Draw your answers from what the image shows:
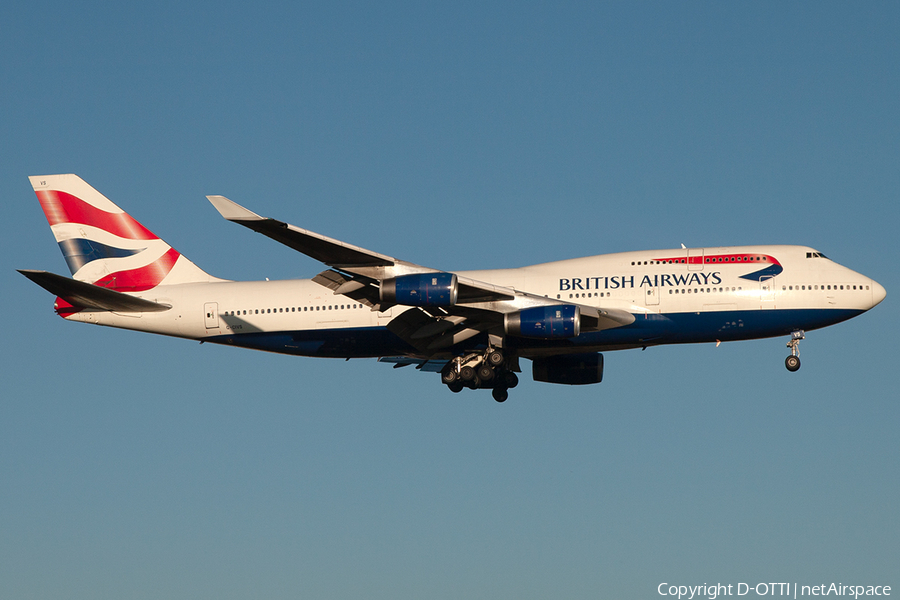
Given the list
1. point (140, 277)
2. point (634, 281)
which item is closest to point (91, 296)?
point (140, 277)

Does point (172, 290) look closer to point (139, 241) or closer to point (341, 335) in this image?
point (139, 241)

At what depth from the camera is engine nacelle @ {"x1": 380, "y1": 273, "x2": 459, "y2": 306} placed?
36.6 m

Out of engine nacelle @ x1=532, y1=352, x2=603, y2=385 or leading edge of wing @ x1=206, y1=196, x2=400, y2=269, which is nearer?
leading edge of wing @ x1=206, y1=196, x2=400, y2=269

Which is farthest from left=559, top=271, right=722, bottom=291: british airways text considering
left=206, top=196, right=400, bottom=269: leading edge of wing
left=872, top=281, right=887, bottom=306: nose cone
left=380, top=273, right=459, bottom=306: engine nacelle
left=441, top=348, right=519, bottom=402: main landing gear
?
left=206, top=196, right=400, bottom=269: leading edge of wing

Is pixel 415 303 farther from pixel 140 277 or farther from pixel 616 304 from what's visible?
pixel 140 277

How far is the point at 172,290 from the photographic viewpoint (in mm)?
44656

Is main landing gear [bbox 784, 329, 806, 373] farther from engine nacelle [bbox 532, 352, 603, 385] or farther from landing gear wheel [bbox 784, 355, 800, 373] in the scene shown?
engine nacelle [bbox 532, 352, 603, 385]

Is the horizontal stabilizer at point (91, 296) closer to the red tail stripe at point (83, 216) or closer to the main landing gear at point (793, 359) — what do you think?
the red tail stripe at point (83, 216)

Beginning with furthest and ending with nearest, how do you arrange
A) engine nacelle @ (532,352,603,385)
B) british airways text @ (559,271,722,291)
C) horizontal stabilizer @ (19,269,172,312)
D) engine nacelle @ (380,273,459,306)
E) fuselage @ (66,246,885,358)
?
engine nacelle @ (532,352,603,385)
horizontal stabilizer @ (19,269,172,312)
british airways text @ (559,271,722,291)
fuselage @ (66,246,885,358)
engine nacelle @ (380,273,459,306)

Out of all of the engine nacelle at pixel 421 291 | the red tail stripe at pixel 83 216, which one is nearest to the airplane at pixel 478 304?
the engine nacelle at pixel 421 291

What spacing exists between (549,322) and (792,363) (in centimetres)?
991

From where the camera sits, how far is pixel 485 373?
134 feet

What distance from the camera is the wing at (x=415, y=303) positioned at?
3528cm

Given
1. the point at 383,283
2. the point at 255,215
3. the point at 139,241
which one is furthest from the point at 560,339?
the point at 139,241
